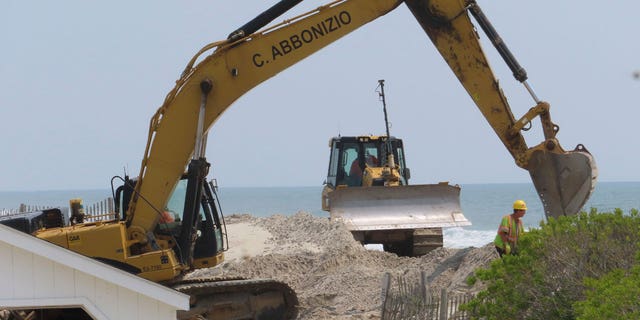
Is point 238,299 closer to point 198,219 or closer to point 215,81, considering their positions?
point 198,219

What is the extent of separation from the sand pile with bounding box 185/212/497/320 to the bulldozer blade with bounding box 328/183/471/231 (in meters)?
0.42

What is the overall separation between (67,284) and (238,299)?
473 centimetres

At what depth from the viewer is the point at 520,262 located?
459 inches

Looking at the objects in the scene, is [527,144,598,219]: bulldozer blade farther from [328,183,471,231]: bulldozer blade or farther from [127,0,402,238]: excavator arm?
[328,183,471,231]: bulldozer blade

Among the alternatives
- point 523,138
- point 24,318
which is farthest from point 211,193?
point 523,138

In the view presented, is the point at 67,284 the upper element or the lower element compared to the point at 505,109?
lower

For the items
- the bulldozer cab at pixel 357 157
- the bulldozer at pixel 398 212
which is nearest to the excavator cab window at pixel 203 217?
the bulldozer at pixel 398 212

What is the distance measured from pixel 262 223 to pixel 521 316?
2004 centimetres

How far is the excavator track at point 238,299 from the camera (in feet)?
47.4

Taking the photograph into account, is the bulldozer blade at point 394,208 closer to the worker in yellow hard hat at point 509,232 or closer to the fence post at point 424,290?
the worker in yellow hard hat at point 509,232

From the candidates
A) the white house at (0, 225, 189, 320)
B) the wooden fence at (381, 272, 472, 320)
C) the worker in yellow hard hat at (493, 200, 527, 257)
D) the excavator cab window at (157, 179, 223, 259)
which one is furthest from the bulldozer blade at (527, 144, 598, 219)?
the white house at (0, 225, 189, 320)

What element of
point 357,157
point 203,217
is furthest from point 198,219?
point 357,157

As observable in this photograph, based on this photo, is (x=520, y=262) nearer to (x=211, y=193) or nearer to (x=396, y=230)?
(x=211, y=193)

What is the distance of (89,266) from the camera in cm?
1021
